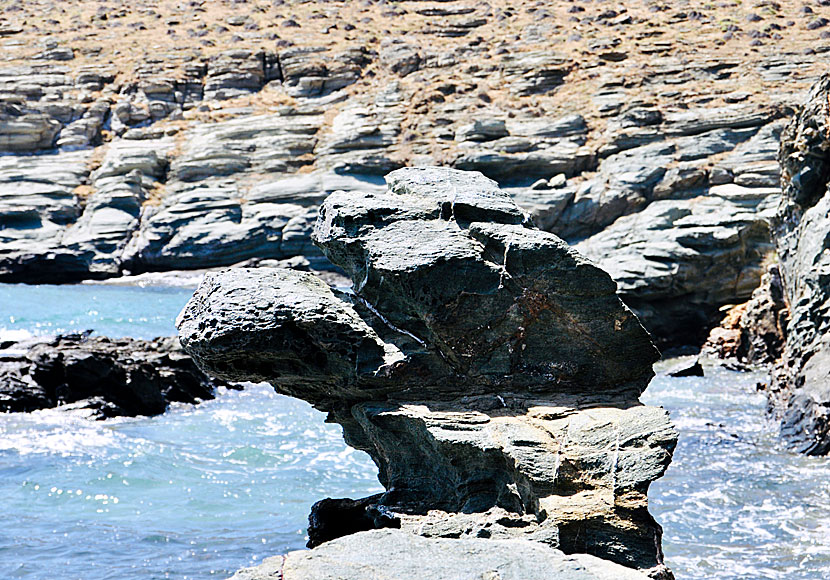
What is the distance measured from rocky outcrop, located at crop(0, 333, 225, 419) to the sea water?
0.48 meters

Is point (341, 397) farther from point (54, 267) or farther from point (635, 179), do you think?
point (54, 267)

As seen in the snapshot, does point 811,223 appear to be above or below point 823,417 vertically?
above

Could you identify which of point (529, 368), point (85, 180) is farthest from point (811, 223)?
point (85, 180)

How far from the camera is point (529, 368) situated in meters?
6.14

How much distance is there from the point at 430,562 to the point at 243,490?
7.27 metres

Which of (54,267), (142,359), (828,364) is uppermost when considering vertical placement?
(828,364)

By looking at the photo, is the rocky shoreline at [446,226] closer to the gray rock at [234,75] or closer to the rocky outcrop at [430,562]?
the rocky outcrop at [430,562]

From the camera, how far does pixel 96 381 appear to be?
1641 cm

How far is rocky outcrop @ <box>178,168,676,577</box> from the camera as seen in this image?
219 inches

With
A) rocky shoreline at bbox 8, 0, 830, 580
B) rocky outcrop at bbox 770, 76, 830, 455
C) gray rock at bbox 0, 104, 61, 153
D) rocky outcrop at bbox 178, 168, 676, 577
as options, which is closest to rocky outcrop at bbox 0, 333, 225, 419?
rocky shoreline at bbox 8, 0, 830, 580

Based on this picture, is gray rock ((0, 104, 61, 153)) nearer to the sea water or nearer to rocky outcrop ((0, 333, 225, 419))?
rocky outcrop ((0, 333, 225, 419))

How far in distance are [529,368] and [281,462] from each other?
7.52 meters

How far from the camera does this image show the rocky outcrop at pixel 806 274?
12641mm

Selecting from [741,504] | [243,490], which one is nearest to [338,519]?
[243,490]
